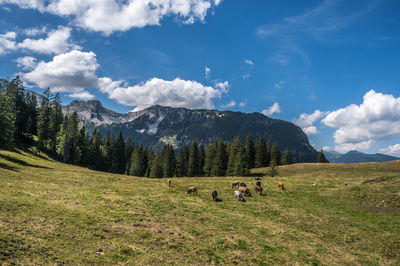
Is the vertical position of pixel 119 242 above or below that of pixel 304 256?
above

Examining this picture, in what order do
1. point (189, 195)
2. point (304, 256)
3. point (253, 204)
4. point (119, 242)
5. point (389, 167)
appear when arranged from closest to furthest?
point (119, 242), point (304, 256), point (253, 204), point (189, 195), point (389, 167)

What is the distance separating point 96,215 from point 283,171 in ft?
225

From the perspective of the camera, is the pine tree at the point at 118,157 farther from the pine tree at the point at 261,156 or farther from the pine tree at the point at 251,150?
the pine tree at the point at 261,156

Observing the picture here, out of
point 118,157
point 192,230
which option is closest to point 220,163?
point 118,157

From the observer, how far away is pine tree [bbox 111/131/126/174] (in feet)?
370

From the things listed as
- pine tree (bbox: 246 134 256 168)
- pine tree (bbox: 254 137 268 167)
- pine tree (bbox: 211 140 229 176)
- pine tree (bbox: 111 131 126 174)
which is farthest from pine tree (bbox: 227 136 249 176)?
pine tree (bbox: 111 131 126 174)

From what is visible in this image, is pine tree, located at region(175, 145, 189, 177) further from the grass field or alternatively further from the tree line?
the grass field

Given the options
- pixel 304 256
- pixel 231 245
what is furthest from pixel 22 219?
Result: pixel 304 256

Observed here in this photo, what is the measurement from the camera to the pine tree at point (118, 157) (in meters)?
113

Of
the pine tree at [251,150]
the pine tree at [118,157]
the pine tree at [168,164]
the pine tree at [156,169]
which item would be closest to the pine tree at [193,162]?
the pine tree at [168,164]

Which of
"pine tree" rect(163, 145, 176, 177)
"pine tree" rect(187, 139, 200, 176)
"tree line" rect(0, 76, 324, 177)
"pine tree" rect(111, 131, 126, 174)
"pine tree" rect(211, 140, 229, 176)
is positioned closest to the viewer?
"tree line" rect(0, 76, 324, 177)

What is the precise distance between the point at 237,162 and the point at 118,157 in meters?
72.4

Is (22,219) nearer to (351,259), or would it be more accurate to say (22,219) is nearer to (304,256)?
(304,256)

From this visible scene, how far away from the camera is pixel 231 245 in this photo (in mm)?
15414
